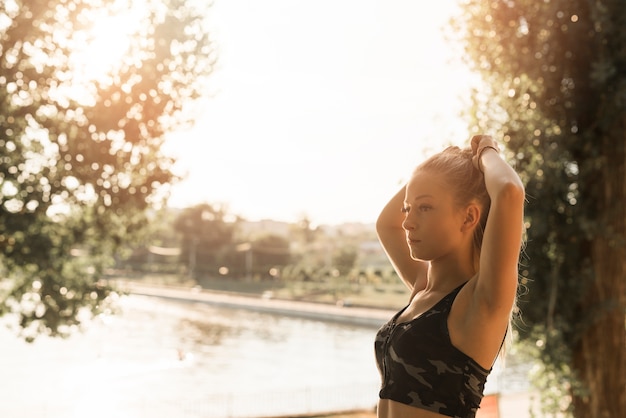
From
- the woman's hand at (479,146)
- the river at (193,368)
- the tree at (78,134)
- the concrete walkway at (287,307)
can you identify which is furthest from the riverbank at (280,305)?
the woman's hand at (479,146)

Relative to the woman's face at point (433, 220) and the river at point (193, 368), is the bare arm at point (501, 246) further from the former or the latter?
the river at point (193, 368)

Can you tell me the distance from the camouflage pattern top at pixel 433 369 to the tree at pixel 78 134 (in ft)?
21.0

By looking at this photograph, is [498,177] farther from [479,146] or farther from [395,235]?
[395,235]

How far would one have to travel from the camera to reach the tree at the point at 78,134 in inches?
272

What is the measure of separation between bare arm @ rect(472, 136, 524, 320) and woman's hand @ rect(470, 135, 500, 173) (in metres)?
0.12

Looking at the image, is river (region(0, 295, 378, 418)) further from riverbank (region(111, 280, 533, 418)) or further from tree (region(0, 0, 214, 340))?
tree (region(0, 0, 214, 340))

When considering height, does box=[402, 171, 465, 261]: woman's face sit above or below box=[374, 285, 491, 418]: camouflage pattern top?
above

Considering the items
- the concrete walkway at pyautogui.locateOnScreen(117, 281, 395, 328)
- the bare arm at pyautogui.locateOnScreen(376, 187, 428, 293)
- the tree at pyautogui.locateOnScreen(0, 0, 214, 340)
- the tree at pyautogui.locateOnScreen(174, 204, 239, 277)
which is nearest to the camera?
the bare arm at pyautogui.locateOnScreen(376, 187, 428, 293)

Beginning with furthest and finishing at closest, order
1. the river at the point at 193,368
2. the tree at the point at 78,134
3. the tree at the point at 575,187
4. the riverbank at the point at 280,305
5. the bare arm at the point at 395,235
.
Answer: the riverbank at the point at 280,305 → the river at the point at 193,368 → the tree at the point at 78,134 → the tree at the point at 575,187 → the bare arm at the point at 395,235

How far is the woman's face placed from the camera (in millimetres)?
1238

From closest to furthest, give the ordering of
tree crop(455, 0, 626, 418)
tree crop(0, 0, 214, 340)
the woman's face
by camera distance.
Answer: the woman's face < tree crop(455, 0, 626, 418) < tree crop(0, 0, 214, 340)

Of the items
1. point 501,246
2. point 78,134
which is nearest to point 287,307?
point 78,134

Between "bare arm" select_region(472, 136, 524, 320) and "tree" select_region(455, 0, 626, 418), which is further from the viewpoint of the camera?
"tree" select_region(455, 0, 626, 418)

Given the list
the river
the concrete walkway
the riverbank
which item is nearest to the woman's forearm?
the riverbank
